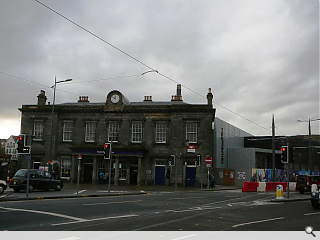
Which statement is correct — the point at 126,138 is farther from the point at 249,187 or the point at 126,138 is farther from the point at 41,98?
the point at 249,187

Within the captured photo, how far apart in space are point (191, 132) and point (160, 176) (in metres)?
6.01

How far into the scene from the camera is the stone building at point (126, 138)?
36.3 meters

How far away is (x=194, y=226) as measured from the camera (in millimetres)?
10203

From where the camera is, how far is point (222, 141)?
4341 cm

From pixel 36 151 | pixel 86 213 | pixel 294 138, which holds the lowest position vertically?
pixel 86 213

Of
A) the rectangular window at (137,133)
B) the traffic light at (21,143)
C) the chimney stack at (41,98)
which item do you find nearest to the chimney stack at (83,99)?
the chimney stack at (41,98)

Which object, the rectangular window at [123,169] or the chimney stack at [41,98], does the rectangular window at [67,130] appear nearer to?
the chimney stack at [41,98]

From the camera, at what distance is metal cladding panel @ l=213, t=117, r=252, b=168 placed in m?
41.6

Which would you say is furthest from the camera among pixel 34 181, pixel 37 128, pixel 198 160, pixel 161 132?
pixel 37 128

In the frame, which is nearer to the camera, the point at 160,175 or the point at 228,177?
the point at 160,175

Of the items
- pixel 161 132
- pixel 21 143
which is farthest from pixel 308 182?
pixel 21 143

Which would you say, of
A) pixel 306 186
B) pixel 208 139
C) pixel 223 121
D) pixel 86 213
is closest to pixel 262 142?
pixel 223 121

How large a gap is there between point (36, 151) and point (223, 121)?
24.1m
